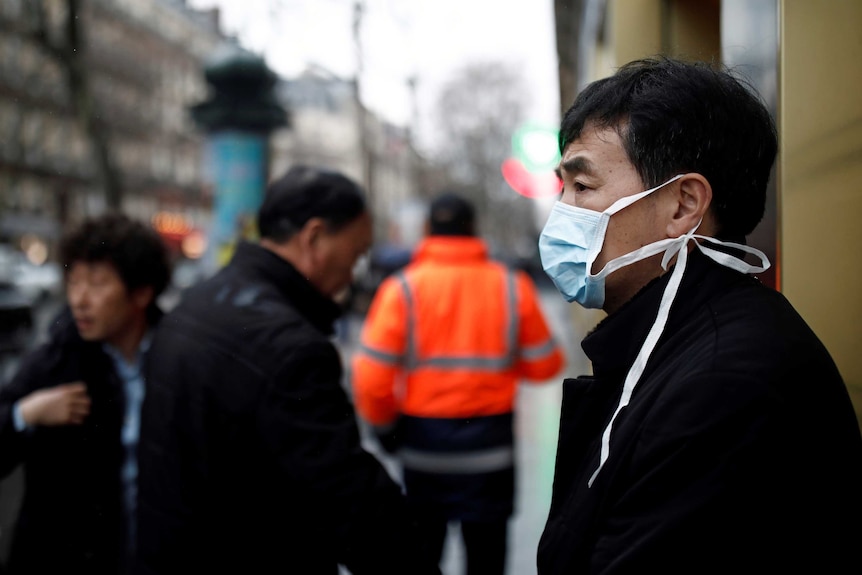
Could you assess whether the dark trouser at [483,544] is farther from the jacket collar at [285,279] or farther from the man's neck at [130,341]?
the jacket collar at [285,279]

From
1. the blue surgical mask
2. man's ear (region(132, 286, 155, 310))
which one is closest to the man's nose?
man's ear (region(132, 286, 155, 310))

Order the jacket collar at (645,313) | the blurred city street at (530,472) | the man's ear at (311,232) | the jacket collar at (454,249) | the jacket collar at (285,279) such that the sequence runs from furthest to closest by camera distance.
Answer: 1. the blurred city street at (530,472)
2. the jacket collar at (454,249)
3. the man's ear at (311,232)
4. the jacket collar at (285,279)
5. the jacket collar at (645,313)

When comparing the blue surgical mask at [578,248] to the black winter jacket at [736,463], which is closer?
the black winter jacket at [736,463]

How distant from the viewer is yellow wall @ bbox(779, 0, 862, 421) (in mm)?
1951

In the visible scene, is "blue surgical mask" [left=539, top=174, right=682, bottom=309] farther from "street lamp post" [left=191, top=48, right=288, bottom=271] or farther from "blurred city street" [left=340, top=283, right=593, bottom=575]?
"street lamp post" [left=191, top=48, right=288, bottom=271]

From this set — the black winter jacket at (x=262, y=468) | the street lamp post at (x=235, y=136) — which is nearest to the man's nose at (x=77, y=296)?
the black winter jacket at (x=262, y=468)

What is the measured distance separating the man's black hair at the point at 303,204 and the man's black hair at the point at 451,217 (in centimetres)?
144

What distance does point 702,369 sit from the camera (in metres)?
1.24

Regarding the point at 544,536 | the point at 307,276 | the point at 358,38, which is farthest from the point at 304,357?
the point at 358,38

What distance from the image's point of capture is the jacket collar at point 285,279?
244cm

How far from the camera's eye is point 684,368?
130 cm

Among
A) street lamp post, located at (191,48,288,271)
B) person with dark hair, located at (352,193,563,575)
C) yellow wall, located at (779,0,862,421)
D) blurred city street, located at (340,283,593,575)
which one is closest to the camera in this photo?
yellow wall, located at (779,0,862,421)

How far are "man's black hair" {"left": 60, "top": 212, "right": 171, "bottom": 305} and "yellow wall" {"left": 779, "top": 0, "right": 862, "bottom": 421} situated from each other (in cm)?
218

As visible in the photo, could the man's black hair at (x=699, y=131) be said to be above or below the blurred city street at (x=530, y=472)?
above
